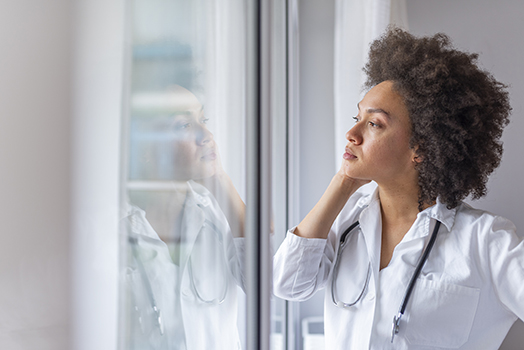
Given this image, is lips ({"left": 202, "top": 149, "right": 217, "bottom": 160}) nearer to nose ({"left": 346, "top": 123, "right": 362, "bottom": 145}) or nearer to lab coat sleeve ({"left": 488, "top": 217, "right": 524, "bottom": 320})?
nose ({"left": 346, "top": 123, "right": 362, "bottom": 145})

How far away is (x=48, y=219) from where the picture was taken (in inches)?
7.7

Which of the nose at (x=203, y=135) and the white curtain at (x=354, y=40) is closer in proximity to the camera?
A: the nose at (x=203, y=135)

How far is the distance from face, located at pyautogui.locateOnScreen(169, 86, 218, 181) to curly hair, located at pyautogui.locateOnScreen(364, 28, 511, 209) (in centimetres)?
59

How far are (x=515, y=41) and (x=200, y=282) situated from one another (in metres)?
1.33

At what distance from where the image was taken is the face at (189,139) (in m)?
0.31

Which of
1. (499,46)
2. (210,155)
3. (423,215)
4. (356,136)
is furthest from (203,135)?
(499,46)

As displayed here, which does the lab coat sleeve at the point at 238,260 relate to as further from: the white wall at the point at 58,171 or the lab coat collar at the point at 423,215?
the lab coat collar at the point at 423,215

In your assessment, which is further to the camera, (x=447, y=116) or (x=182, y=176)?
(x=447, y=116)

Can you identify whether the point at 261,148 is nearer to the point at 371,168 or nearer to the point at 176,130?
the point at 176,130

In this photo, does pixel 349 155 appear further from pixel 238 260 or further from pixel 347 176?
pixel 238 260

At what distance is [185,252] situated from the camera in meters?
0.34

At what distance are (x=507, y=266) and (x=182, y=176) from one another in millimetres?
726

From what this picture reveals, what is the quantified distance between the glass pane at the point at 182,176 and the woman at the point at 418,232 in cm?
41

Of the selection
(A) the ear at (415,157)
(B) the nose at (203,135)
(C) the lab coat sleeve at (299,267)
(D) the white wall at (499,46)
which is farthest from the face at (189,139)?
(D) the white wall at (499,46)
